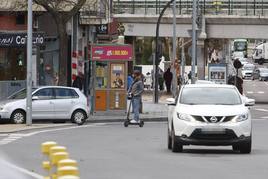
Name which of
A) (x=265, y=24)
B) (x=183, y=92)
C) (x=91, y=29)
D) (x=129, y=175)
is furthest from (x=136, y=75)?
(x=265, y=24)

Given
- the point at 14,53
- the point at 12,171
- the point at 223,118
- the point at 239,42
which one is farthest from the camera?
the point at 239,42

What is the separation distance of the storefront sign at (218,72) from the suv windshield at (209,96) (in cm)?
3147

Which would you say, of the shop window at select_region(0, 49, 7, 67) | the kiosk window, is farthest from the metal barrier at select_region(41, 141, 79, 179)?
the shop window at select_region(0, 49, 7, 67)

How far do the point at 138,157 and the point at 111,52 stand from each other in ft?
51.0

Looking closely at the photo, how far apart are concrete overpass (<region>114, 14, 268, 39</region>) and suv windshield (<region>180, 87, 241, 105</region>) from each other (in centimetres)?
3749

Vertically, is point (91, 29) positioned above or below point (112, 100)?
above

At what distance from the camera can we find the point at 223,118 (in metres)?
17.8

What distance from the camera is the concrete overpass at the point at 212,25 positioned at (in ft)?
184

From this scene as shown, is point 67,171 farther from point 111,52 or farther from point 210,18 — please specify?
point 210,18

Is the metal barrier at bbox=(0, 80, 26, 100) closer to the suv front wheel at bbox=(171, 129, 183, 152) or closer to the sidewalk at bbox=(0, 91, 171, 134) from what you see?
the sidewalk at bbox=(0, 91, 171, 134)

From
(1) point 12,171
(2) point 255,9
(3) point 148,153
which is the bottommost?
(3) point 148,153

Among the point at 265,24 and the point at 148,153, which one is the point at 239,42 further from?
the point at 148,153

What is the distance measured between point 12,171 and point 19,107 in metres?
22.0

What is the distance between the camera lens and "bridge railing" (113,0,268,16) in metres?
57.7
